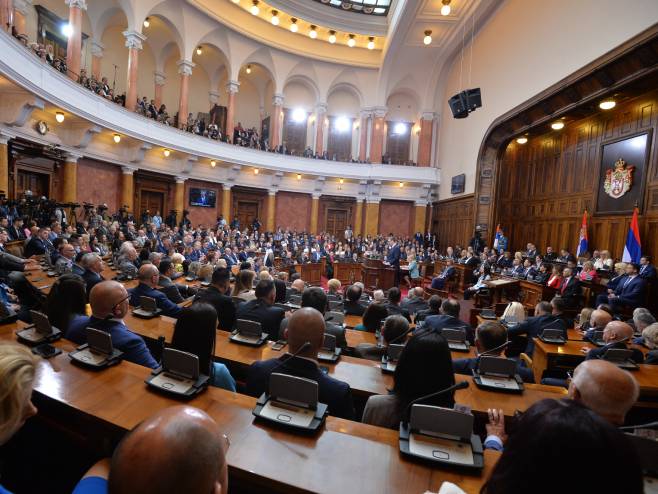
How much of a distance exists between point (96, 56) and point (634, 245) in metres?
17.9

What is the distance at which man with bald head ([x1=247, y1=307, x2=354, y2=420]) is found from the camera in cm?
193

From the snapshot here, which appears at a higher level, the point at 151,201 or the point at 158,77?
the point at 158,77

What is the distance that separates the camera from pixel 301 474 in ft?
4.28

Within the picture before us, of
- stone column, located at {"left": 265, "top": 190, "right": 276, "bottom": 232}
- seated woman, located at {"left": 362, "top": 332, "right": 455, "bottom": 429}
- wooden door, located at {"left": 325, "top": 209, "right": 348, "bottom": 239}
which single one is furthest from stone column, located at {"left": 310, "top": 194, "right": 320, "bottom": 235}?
seated woman, located at {"left": 362, "top": 332, "right": 455, "bottom": 429}

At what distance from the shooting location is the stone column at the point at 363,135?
19047 mm

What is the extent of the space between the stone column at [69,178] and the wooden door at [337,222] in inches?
456

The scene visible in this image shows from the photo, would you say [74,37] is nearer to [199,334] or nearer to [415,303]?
[415,303]

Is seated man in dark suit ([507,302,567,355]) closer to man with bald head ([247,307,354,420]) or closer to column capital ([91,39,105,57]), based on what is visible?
man with bald head ([247,307,354,420])

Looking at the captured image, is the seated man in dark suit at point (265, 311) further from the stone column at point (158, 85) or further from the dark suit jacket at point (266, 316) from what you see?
the stone column at point (158, 85)

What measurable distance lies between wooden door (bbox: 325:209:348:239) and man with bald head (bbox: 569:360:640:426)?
1806 centimetres

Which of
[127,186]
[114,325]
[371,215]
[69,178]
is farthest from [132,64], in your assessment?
[114,325]

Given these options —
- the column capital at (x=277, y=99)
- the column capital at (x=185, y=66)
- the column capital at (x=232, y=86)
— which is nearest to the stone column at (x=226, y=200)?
the column capital at (x=232, y=86)

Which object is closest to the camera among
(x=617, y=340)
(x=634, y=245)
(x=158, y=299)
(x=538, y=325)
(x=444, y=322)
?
(x=617, y=340)

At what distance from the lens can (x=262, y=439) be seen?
1.49 m
